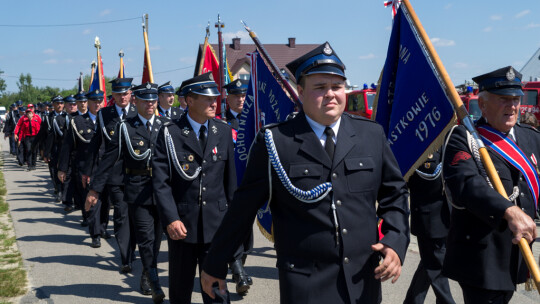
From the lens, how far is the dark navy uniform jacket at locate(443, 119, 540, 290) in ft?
10.9

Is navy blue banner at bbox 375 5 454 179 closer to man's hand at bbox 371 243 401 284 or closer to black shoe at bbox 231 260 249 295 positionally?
man's hand at bbox 371 243 401 284

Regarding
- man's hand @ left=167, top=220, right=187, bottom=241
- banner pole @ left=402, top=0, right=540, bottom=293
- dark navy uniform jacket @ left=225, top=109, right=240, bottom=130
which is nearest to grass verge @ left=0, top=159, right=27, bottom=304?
man's hand @ left=167, top=220, right=187, bottom=241

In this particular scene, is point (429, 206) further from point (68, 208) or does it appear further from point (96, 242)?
point (68, 208)

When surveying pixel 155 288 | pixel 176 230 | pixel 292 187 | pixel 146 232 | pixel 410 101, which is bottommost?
pixel 155 288

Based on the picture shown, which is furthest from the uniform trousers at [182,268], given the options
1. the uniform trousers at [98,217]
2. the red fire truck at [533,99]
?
the red fire truck at [533,99]

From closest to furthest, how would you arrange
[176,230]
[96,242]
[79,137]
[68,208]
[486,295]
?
[486,295], [176,230], [96,242], [79,137], [68,208]

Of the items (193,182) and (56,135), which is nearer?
(193,182)

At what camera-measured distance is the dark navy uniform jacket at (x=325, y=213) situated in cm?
266

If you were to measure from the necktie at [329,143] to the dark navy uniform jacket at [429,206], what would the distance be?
8.22ft

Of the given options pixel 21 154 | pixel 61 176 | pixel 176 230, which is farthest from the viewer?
pixel 21 154

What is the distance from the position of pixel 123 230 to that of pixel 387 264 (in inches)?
201

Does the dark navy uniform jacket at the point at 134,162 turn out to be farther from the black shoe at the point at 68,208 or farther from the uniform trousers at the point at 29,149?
the uniform trousers at the point at 29,149

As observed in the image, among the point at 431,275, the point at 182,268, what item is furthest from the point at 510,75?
the point at 182,268

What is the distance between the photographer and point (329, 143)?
2.77 m
